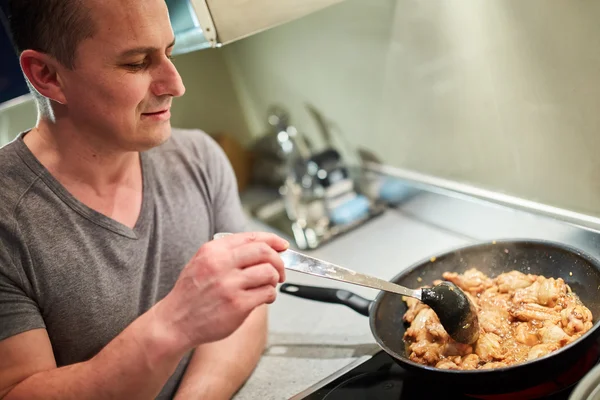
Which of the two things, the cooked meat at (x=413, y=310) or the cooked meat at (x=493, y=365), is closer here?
the cooked meat at (x=493, y=365)

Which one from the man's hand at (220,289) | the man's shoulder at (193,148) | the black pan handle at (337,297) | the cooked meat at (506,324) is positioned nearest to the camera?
the man's hand at (220,289)

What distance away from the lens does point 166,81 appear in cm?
106

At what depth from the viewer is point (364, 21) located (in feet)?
5.33

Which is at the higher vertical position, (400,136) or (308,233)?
(400,136)

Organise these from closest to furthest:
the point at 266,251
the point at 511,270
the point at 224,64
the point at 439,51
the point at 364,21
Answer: the point at 266,251 → the point at 511,270 → the point at 439,51 → the point at 364,21 → the point at 224,64

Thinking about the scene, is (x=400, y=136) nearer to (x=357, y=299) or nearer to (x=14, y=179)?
(x=357, y=299)

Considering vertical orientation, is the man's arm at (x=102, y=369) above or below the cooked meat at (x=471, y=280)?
above

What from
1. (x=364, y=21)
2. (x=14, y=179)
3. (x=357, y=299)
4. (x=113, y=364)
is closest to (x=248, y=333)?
(x=357, y=299)

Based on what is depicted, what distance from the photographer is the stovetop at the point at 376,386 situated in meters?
1.05

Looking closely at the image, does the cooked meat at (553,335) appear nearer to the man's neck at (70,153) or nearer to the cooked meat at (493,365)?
the cooked meat at (493,365)

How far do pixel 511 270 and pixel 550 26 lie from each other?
49 cm

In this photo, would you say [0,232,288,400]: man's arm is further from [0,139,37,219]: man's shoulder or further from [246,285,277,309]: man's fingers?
[0,139,37,219]: man's shoulder

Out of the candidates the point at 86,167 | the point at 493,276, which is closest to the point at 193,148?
the point at 86,167

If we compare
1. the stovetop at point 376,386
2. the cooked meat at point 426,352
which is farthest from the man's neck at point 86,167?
the cooked meat at point 426,352
